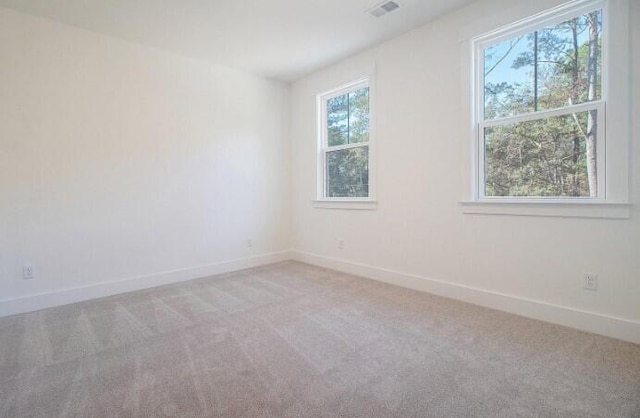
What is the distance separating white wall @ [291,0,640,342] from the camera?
221 cm

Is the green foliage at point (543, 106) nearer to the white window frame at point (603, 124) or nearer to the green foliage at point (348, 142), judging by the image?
the white window frame at point (603, 124)

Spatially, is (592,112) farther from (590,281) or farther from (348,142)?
(348,142)

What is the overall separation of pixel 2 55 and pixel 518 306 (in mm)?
4853

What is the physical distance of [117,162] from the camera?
334cm

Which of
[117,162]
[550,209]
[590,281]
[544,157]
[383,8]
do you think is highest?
[383,8]

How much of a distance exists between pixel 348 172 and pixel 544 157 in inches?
85.4

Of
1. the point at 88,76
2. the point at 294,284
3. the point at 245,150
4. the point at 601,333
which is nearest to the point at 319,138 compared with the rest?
the point at 245,150

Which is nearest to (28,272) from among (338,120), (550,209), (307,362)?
(307,362)

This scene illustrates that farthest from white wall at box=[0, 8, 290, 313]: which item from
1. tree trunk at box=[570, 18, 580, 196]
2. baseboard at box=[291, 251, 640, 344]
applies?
tree trunk at box=[570, 18, 580, 196]

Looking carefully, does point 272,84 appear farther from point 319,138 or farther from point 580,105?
point 580,105

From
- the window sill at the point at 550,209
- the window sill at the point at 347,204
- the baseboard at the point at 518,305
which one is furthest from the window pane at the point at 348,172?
the window sill at the point at 550,209

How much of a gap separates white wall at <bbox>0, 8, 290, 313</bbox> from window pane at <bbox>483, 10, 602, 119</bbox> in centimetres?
298

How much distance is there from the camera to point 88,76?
10.3 feet

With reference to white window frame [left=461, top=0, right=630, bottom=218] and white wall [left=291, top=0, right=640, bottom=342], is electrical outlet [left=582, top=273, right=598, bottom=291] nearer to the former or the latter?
white wall [left=291, top=0, right=640, bottom=342]
